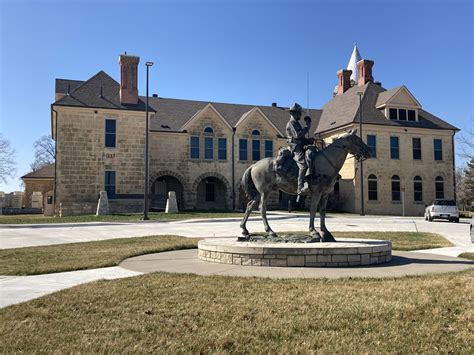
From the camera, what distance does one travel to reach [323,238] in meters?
10.9

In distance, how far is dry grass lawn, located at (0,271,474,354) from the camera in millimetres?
4609

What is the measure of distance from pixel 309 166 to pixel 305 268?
2584 millimetres

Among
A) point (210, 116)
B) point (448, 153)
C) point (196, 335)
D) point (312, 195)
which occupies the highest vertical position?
point (210, 116)

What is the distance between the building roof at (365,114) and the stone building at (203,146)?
5.4 inches

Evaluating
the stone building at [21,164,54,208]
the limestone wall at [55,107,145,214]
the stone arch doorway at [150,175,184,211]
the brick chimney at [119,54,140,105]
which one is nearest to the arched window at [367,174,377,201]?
the stone arch doorway at [150,175,184,211]

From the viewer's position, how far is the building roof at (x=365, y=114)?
4072 centimetres

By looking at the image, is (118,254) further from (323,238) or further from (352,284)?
(352,284)

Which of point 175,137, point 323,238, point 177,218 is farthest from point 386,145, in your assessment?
point 323,238

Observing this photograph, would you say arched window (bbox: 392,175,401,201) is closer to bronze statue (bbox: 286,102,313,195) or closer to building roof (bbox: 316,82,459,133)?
building roof (bbox: 316,82,459,133)

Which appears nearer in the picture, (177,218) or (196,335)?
(196,335)

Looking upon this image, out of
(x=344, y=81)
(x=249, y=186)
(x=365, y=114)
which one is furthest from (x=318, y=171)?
(x=344, y=81)

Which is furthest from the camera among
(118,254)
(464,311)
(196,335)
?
(118,254)

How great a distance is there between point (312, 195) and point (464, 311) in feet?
17.0

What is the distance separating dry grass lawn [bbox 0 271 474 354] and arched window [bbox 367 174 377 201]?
33502mm
